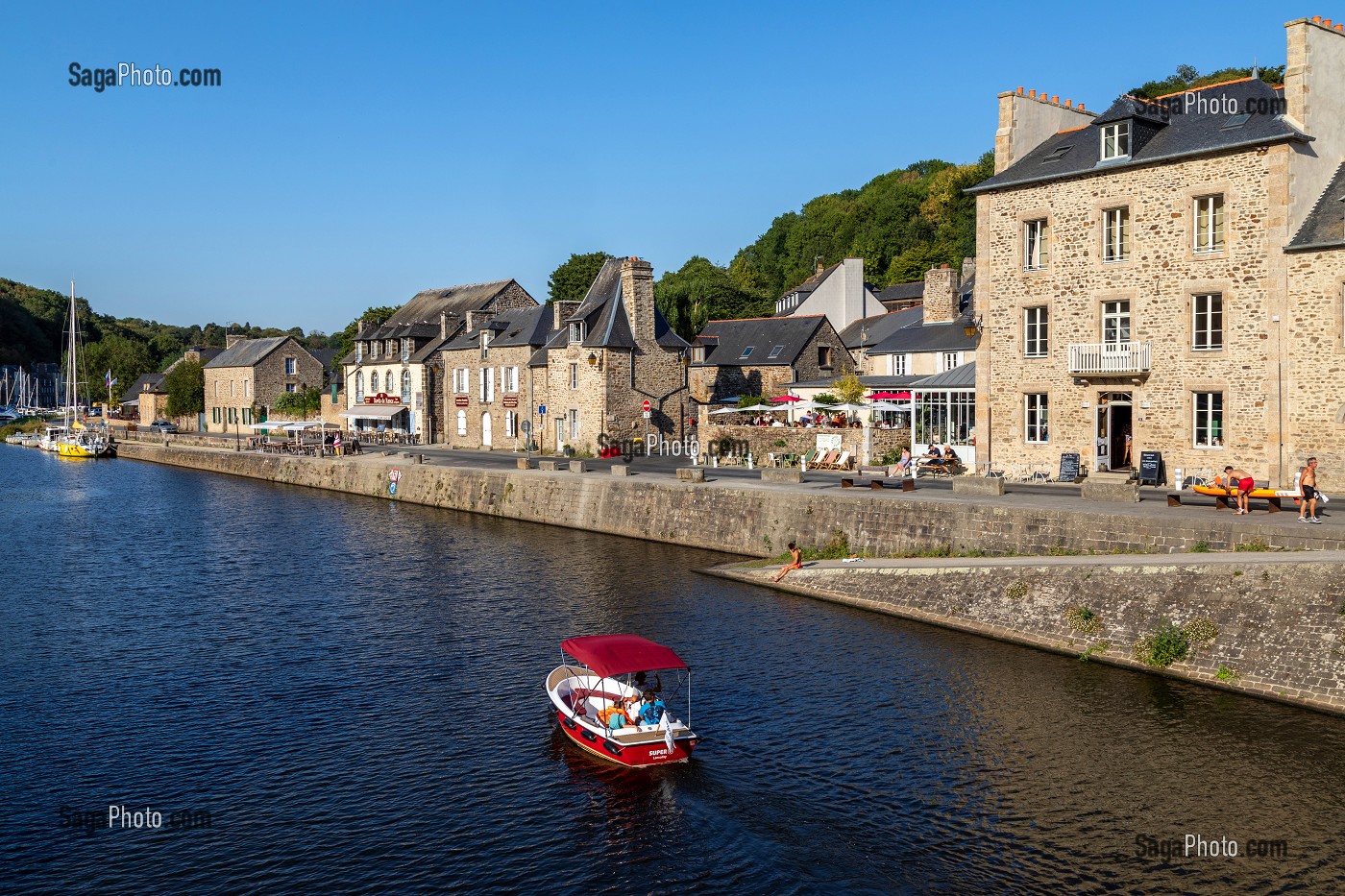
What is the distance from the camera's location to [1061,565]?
24.6 metres

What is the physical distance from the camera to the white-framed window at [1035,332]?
119ft

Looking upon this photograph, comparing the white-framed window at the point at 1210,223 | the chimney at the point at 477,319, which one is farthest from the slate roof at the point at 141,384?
the white-framed window at the point at 1210,223

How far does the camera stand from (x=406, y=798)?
17.0m

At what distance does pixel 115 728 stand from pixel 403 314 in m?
69.6

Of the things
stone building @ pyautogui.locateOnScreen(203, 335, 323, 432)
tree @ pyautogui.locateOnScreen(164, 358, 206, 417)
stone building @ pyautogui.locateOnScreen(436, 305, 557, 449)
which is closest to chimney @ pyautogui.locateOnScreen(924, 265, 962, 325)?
stone building @ pyautogui.locateOnScreen(436, 305, 557, 449)

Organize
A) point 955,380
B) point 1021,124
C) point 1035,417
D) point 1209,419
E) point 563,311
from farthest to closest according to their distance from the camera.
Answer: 1. point 563,311
2. point 955,380
3. point 1021,124
4. point 1035,417
5. point 1209,419

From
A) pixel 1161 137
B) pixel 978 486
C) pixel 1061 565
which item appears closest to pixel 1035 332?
pixel 1161 137

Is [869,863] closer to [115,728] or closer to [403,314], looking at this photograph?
[115,728]

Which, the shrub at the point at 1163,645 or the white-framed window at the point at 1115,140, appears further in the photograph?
the white-framed window at the point at 1115,140

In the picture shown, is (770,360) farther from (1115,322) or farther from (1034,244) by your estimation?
(1115,322)

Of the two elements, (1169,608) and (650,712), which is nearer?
(650,712)

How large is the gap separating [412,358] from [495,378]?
10.4 meters

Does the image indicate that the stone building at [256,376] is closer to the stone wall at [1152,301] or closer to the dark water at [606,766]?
the dark water at [606,766]

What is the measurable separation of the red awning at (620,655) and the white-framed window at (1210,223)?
877 inches
